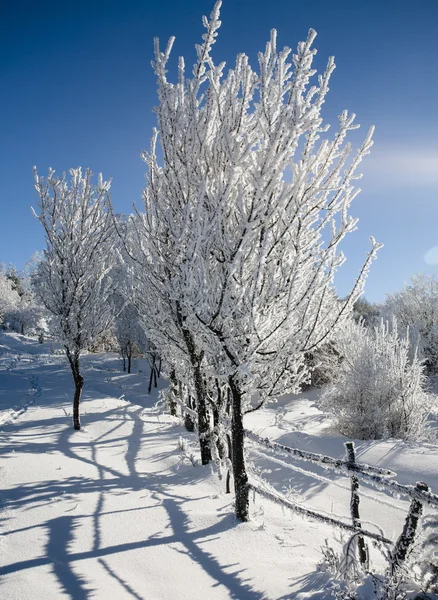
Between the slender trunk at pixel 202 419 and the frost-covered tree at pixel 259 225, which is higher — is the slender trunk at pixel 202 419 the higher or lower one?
the lower one

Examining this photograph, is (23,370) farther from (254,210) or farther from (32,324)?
(32,324)

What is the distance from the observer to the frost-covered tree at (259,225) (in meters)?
3.28

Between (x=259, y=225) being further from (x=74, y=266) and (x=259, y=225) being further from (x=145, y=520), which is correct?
(x=74, y=266)

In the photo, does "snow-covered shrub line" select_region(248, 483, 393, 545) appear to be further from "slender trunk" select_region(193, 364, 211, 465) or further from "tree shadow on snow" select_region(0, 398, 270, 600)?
"slender trunk" select_region(193, 364, 211, 465)

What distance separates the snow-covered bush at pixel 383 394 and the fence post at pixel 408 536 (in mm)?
8918

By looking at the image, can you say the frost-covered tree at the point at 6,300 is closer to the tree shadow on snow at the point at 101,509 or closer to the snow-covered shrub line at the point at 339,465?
the tree shadow on snow at the point at 101,509

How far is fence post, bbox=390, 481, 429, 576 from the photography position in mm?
2645

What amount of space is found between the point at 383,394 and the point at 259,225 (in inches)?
385

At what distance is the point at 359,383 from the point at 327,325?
8.58m

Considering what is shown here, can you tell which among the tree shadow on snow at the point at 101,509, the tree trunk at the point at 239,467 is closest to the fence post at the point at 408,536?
the tree shadow on snow at the point at 101,509

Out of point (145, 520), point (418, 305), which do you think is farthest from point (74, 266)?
point (418, 305)

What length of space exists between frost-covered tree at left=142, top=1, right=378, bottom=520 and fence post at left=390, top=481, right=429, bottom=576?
162cm

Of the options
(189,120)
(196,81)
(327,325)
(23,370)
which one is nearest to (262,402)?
(327,325)

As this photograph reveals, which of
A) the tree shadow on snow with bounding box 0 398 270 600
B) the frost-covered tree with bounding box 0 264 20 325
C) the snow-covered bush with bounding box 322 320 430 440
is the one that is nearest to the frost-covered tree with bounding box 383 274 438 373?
the snow-covered bush with bounding box 322 320 430 440
